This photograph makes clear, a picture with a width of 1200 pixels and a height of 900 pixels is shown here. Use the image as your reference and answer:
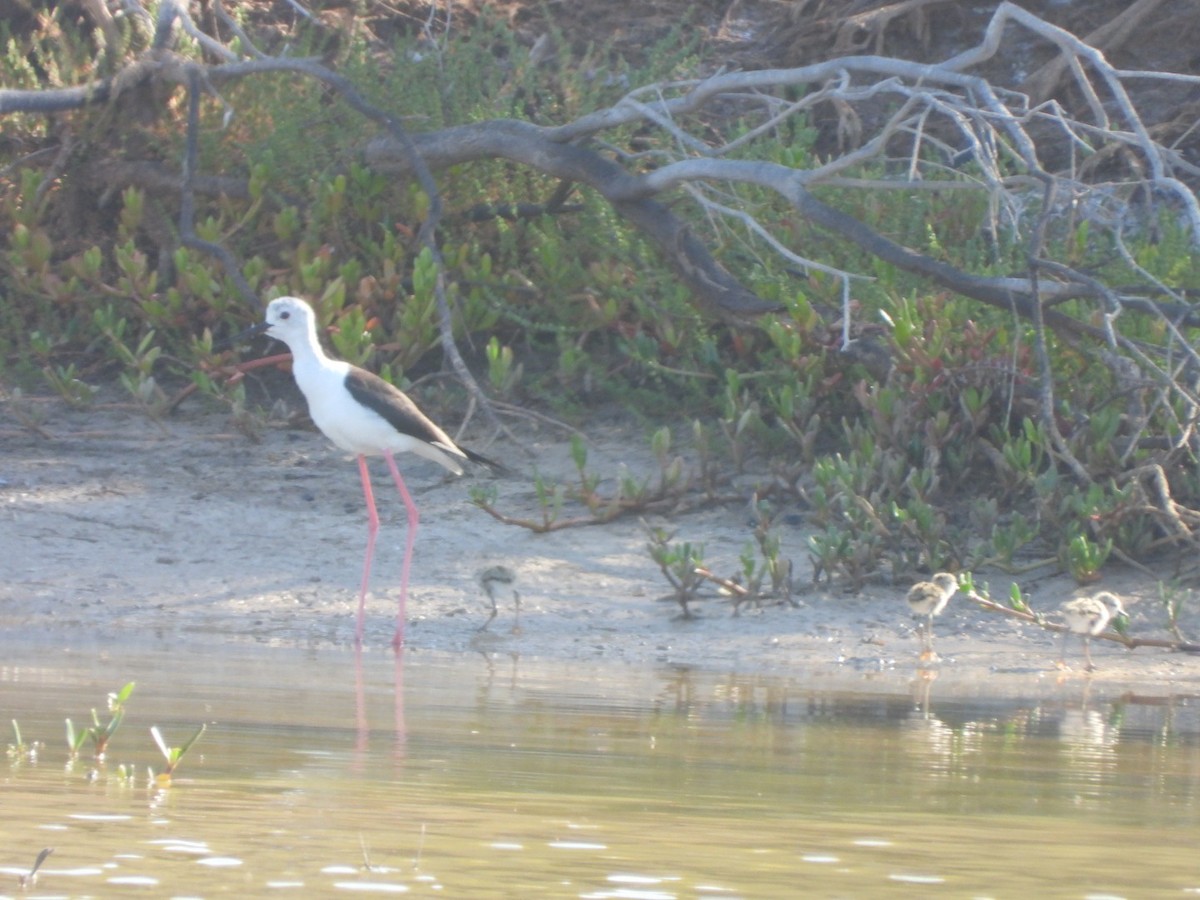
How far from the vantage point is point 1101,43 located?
11227mm

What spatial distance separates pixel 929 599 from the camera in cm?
695

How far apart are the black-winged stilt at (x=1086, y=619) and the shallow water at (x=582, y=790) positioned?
2.35 feet

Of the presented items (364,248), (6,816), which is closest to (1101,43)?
(364,248)

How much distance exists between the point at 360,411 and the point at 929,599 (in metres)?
2.62

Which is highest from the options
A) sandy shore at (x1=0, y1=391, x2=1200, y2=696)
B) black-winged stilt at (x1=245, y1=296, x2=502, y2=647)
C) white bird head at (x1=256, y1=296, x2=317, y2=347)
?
white bird head at (x1=256, y1=296, x2=317, y2=347)

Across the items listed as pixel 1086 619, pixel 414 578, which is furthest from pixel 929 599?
pixel 414 578

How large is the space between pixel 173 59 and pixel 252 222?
36.9 inches

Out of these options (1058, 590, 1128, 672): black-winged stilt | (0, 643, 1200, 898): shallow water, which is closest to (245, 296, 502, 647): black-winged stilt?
(0, 643, 1200, 898): shallow water

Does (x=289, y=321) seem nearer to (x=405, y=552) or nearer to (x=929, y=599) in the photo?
(x=405, y=552)

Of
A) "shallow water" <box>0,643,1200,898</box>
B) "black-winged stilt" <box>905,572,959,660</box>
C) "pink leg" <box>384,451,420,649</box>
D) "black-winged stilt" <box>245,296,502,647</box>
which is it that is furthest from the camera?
"black-winged stilt" <box>245,296,502,647</box>

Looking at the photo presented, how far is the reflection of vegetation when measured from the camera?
7.73 m

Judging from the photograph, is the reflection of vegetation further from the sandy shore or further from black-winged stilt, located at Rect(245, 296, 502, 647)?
black-winged stilt, located at Rect(245, 296, 502, 647)

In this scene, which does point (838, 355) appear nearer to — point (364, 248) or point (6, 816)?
point (364, 248)

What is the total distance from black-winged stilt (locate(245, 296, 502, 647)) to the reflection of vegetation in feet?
1.61
